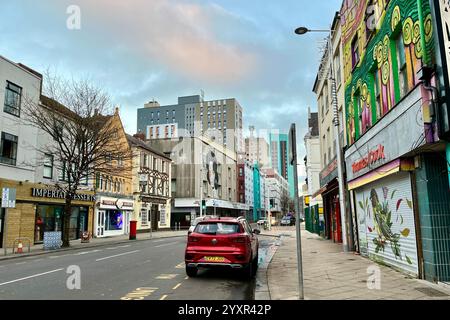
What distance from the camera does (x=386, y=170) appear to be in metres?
10.1

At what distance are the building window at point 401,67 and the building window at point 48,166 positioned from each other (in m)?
23.7

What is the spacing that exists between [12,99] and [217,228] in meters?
19.6

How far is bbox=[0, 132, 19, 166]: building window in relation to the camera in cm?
2267

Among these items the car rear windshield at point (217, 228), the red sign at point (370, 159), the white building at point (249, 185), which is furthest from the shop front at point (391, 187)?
the white building at point (249, 185)

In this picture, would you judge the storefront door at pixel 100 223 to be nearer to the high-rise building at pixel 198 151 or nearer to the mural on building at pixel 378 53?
the high-rise building at pixel 198 151

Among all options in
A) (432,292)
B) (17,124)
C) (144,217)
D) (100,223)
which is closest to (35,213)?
(17,124)

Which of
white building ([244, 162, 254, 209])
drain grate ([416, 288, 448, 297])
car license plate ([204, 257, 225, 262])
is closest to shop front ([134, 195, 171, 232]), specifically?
car license plate ([204, 257, 225, 262])

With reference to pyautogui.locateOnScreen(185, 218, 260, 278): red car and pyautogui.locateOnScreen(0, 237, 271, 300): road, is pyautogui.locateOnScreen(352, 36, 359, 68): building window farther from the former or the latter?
pyautogui.locateOnScreen(0, 237, 271, 300): road

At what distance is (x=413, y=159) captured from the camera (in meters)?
8.88

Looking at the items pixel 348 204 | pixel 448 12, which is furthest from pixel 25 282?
pixel 348 204

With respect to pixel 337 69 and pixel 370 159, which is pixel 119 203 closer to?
pixel 337 69

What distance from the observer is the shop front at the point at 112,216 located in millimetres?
33219

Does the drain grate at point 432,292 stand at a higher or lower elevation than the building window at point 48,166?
lower
